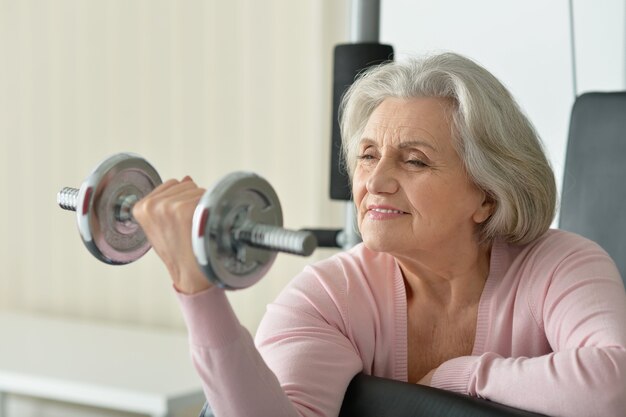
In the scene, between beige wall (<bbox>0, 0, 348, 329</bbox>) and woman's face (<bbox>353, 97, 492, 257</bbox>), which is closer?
woman's face (<bbox>353, 97, 492, 257</bbox>)

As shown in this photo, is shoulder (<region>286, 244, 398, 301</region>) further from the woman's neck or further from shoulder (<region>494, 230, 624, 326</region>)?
shoulder (<region>494, 230, 624, 326</region>)

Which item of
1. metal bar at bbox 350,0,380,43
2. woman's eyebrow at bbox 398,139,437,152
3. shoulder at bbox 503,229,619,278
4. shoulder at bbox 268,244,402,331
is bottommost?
shoulder at bbox 268,244,402,331

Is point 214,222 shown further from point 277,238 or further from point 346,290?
point 346,290

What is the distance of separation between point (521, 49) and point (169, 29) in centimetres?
116

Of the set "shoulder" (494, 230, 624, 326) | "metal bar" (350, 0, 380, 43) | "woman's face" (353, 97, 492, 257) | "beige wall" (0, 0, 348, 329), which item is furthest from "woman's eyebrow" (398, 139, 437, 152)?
"beige wall" (0, 0, 348, 329)

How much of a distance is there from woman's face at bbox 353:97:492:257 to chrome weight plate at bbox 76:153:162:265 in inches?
14.7

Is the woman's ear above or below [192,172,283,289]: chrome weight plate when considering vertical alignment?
below

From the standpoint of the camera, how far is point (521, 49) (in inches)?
93.0

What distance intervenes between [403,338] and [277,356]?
22 centimetres

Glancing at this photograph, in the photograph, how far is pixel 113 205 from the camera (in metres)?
1.08

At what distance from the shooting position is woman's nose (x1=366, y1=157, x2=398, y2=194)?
1359 mm

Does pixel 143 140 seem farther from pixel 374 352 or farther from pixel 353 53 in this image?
pixel 374 352

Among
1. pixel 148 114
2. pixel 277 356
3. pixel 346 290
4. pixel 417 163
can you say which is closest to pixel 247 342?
pixel 277 356

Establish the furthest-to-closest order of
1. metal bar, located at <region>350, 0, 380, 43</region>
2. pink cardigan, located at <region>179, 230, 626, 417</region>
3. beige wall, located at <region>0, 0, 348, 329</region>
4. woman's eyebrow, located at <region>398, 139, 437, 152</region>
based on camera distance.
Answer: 1. beige wall, located at <region>0, 0, 348, 329</region>
2. metal bar, located at <region>350, 0, 380, 43</region>
3. woman's eyebrow, located at <region>398, 139, 437, 152</region>
4. pink cardigan, located at <region>179, 230, 626, 417</region>
